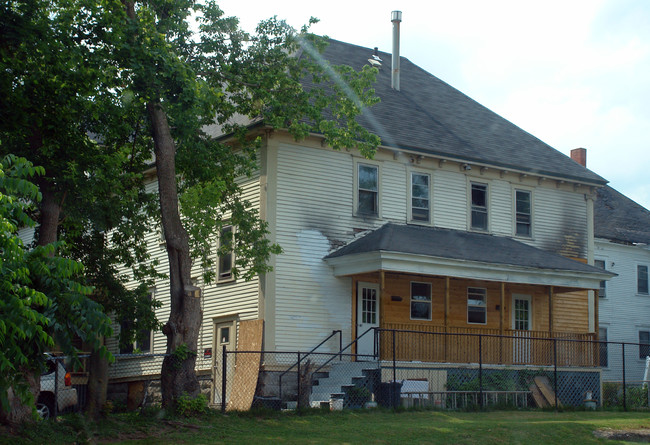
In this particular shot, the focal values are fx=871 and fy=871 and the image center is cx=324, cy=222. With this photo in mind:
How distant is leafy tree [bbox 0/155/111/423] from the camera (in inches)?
382

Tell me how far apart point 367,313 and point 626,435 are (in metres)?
9.66

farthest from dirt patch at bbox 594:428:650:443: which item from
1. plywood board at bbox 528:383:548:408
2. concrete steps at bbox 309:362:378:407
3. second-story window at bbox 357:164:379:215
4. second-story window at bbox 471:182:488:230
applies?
second-story window at bbox 471:182:488:230

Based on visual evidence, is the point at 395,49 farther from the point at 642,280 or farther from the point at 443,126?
the point at 642,280

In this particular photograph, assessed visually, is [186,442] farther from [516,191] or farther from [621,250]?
[621,250]

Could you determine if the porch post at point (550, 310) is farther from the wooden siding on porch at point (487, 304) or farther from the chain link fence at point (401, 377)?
the chain link fence at point (401, 377)

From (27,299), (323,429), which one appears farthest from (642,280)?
(27,299)

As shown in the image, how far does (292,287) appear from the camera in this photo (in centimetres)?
2381

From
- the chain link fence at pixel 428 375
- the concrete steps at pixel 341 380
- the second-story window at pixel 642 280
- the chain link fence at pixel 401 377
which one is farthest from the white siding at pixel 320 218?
the second-story window at pixel 642 280

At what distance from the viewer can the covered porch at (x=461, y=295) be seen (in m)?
23.6

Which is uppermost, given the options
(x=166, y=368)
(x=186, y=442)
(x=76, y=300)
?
(x=76, y=300)

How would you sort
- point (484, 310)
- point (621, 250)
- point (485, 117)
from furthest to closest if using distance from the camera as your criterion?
point (621, 250) < point (485, 117) < point (484, 310)

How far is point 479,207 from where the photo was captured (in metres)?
28.2

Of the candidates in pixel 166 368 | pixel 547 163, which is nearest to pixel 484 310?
pixel 547 163

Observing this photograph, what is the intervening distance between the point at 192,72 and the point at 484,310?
13.5 metres
